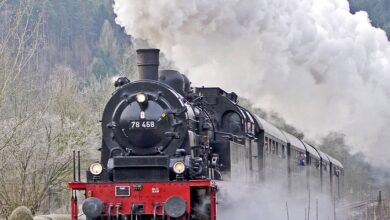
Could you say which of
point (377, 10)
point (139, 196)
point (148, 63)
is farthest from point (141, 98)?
→ point (377, 10)

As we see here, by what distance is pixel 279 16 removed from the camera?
20766 millimetres

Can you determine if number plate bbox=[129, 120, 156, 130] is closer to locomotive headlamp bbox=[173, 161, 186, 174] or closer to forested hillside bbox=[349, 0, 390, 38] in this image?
locomotive headlamp bbox=[173, 161, 186, 174]

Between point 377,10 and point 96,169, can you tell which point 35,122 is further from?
point 377,10

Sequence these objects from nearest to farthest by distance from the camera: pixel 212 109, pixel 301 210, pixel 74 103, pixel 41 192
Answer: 1. pixel 212 109
2. pixel 301 210
3. pixel 41 192
4. pixel 74 103

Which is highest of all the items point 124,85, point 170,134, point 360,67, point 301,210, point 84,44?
point 84,44

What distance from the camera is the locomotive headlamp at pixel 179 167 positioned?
14.0m

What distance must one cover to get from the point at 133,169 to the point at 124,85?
1564mm

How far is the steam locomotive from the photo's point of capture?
14.1 metres

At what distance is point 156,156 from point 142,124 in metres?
0.66

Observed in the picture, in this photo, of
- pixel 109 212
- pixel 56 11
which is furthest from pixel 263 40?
pixel 56 11

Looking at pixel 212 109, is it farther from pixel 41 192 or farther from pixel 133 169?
pixel 41 192

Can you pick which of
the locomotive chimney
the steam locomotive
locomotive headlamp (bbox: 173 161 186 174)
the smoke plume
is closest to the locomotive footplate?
the steam locomotive

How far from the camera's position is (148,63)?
1498 cm

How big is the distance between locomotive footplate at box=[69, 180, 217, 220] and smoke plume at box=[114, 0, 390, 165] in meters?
4.46
